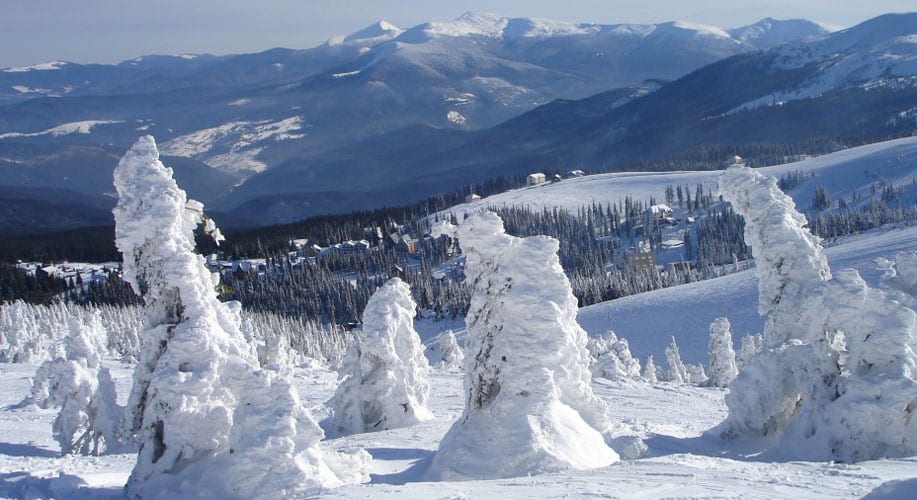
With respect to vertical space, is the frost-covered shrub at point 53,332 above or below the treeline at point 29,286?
below

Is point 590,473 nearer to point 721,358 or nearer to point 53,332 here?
point 721,358

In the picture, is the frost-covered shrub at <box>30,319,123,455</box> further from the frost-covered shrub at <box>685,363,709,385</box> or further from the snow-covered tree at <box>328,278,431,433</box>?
the frost-covered shrub at <box>685,363,709,385</box>

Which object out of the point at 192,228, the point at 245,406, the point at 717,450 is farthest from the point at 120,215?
the point at 717,450

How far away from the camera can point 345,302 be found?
16612cm

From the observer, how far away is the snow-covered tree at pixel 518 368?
2834cm

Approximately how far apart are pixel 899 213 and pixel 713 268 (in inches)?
1646

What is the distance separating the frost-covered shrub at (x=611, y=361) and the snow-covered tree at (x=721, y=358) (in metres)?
7.14

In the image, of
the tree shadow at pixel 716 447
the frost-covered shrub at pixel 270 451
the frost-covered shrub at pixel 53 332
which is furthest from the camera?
the frost-covered shrub at pixel 53 332

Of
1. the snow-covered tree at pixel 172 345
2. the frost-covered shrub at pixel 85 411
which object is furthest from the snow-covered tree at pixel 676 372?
the snow-covered tree at pixel 172 345

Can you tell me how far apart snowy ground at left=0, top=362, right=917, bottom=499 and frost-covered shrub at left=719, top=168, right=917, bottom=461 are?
88.7 inches

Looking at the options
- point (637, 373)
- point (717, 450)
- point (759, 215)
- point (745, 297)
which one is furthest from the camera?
point (745, 297)

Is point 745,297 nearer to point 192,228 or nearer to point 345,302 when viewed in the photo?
point 345,302

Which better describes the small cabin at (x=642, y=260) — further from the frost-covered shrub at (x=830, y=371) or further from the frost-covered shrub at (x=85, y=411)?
the frost-covered shrub at (x=85, y=411)

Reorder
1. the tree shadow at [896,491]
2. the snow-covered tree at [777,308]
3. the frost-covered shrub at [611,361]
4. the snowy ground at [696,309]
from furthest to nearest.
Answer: the snowy ground at [696,309] < the frost-covered shrub at [611,361] < the snow-covered tree at [777,308] < the tree shadow at [896,491]
